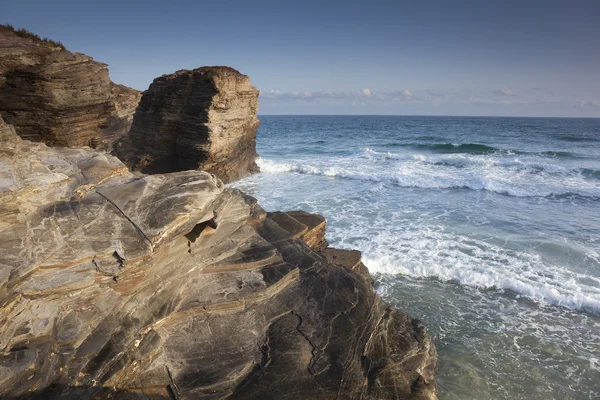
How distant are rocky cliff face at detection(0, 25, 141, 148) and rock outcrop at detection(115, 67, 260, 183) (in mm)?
6197

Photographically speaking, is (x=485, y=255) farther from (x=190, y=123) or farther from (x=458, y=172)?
(x=458, y=172)

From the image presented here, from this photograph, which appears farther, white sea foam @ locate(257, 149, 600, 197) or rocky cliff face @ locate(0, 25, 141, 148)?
white sea foam @ locate(257, 149, 600, 197)

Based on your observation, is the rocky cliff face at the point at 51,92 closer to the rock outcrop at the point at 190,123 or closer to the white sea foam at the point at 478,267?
the rock outcrop at the point at 190,123

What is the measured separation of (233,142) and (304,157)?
13.5 m

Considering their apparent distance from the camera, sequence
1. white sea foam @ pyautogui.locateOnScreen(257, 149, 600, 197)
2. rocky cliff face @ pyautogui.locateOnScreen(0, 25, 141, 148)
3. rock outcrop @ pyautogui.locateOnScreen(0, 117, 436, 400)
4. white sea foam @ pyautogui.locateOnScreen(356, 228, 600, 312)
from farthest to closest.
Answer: white sea foam @ pyautogui.locateOnScreen(257, 149, 600, 197) < rocky cliff face @ pyautogui.locateOnScreen(0, 25, 141, 148) < white sea foam @ pyautogui.locateOnScreen(356, 228, 600, 312) < rock outcrop @ pyautogui.locateOnScreen(0, 117, 436, 400)

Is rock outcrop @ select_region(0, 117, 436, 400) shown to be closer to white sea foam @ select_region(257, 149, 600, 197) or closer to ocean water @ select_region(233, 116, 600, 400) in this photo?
ocean water @ select_region(233, 116, 600, 400)

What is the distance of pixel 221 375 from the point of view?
4.69 meters

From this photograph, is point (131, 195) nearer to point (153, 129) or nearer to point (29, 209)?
point (29, 209)

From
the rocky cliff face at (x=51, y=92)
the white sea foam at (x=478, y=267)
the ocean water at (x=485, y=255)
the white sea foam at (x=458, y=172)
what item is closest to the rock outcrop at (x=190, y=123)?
the ocean water at (x=485, y=255)

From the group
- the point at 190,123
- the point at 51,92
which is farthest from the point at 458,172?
the point at 51,92

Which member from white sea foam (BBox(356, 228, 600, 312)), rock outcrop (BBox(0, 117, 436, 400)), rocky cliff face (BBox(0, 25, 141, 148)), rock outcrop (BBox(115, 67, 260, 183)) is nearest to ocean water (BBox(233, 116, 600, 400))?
white sea foam (BBox(356, 228, 600, 312))

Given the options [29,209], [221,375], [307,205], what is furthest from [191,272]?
[307,205]

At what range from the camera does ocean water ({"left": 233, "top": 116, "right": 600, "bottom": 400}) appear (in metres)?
6.29

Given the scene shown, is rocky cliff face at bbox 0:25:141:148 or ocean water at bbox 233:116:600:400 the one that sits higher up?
rocky cliff face at bbox 0:25:141:148
